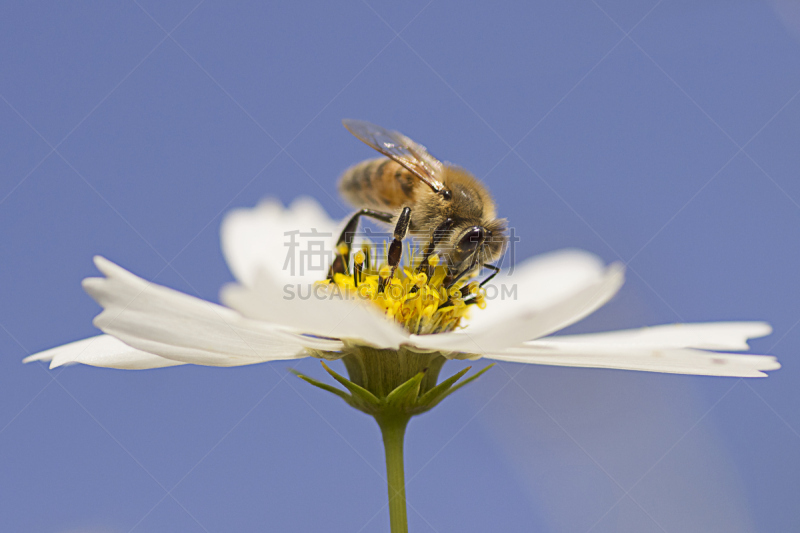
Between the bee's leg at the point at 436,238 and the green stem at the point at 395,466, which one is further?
the bee's leg at the point at 436,238

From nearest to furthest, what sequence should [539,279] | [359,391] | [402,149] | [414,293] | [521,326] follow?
[521,326] → [359,391] → [414,293] → [402,149] → [539,279]

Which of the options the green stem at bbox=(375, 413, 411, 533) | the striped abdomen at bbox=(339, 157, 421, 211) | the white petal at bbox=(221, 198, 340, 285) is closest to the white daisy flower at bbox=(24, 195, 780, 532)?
the green stem at bbox=(375, 413, 411, 533)

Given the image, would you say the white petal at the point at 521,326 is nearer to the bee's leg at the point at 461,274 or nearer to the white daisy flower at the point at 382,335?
the white daisy flower at the point at 382,335

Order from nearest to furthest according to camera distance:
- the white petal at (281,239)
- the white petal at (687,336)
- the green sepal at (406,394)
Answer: the green sepal at (406,394) → the white petal at (687,336) → the white petal at (281,239)

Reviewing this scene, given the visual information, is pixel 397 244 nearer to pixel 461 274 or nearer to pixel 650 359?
pixel 461 274

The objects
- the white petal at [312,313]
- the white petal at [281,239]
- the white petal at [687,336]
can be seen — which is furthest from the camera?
the white petal at [281,239]

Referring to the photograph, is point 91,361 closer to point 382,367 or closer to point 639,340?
point 382,367

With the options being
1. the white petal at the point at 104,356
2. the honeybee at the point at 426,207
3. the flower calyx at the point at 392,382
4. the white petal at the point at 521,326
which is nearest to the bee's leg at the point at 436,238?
the honeybee at the point at 426,207

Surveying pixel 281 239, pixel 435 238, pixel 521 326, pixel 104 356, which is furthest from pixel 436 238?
pixel 281 239
